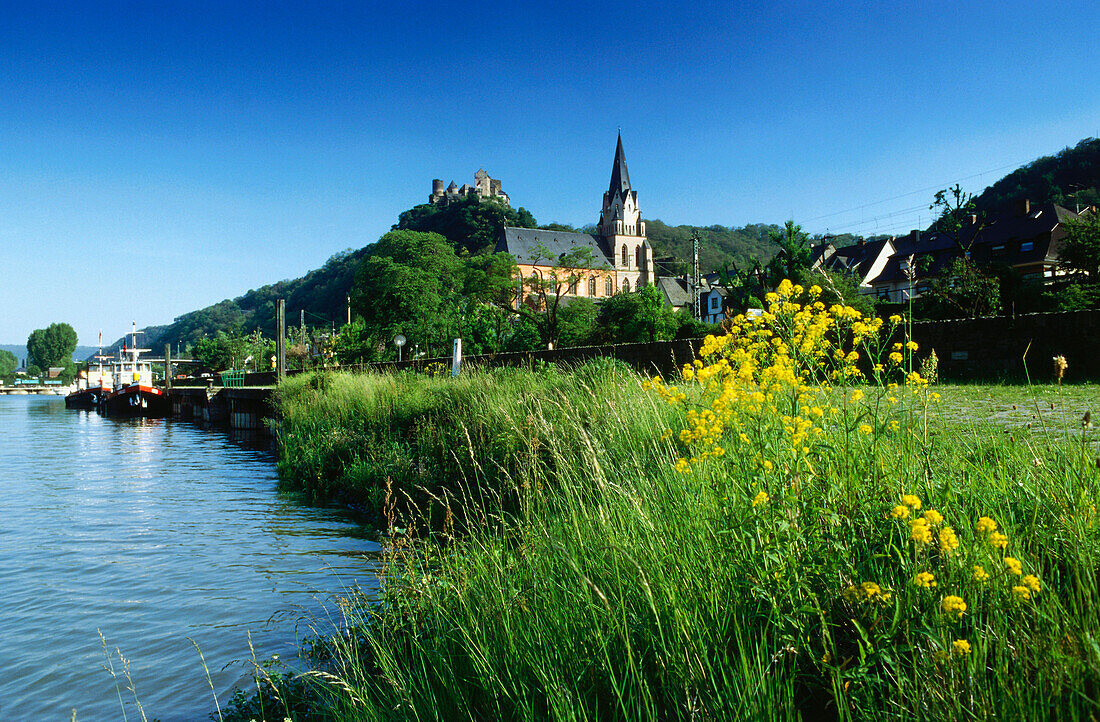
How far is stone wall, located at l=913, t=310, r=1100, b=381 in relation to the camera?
9.88m

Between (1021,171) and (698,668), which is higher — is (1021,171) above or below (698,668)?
above

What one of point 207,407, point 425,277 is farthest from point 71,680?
point 425,277

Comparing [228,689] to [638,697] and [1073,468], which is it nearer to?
[638,697]

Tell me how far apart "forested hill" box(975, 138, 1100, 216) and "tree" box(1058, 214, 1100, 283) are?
43210 millimetres

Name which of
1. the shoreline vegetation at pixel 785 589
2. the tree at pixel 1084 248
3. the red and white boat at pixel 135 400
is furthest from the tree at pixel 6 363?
the shoreline vegetation at pixel 785 589

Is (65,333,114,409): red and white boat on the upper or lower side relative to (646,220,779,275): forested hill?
lower

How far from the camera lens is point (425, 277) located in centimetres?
5106

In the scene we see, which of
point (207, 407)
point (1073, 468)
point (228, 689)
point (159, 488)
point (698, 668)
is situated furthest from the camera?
point (207, 407)

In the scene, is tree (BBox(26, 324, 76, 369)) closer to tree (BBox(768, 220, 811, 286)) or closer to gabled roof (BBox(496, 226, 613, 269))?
gabled roof (BBox(496, 226, 613, 269))

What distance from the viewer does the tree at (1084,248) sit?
2333cm

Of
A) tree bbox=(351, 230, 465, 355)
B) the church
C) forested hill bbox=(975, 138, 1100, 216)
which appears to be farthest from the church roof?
tree bbox=(351, 230, 465, 355)

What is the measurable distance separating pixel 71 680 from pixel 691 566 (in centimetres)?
503

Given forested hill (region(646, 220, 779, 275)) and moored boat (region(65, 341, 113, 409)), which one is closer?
moored boat (region(65, 341, 113, 409))

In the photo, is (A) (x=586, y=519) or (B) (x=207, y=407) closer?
(A) (x=586, y=519)
